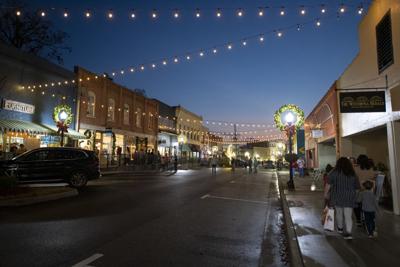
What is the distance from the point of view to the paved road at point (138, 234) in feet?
17.9

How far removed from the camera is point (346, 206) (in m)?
6.48

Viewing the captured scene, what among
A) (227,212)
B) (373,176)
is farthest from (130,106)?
(373,176)

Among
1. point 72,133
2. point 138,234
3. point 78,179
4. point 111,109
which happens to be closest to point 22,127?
point 72,133

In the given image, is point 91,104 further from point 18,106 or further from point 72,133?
point 18,106

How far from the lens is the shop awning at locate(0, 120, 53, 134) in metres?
17.7

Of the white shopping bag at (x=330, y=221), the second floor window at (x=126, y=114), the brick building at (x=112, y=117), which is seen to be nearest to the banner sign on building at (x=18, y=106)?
the brick building at (x=112, y=117)

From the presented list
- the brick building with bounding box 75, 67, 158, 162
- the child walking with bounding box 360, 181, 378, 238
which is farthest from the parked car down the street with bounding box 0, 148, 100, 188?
the child walking with bounding box 360, 181, 378, 238

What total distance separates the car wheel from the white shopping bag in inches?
457

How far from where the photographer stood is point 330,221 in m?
→ 6.63

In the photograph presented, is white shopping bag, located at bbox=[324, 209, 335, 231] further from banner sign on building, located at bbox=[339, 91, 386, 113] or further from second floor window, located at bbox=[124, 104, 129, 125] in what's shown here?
second floor window, located at bbox=[124, 104, 129, 125]

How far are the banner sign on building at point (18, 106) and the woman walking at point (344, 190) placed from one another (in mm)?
18559

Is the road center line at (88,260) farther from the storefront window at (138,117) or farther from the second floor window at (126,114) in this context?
the storefront window at (138,117)

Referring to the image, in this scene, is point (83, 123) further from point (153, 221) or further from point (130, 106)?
point (153, 221)

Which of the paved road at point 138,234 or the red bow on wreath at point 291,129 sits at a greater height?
the red bow on wreath at point 291,129
